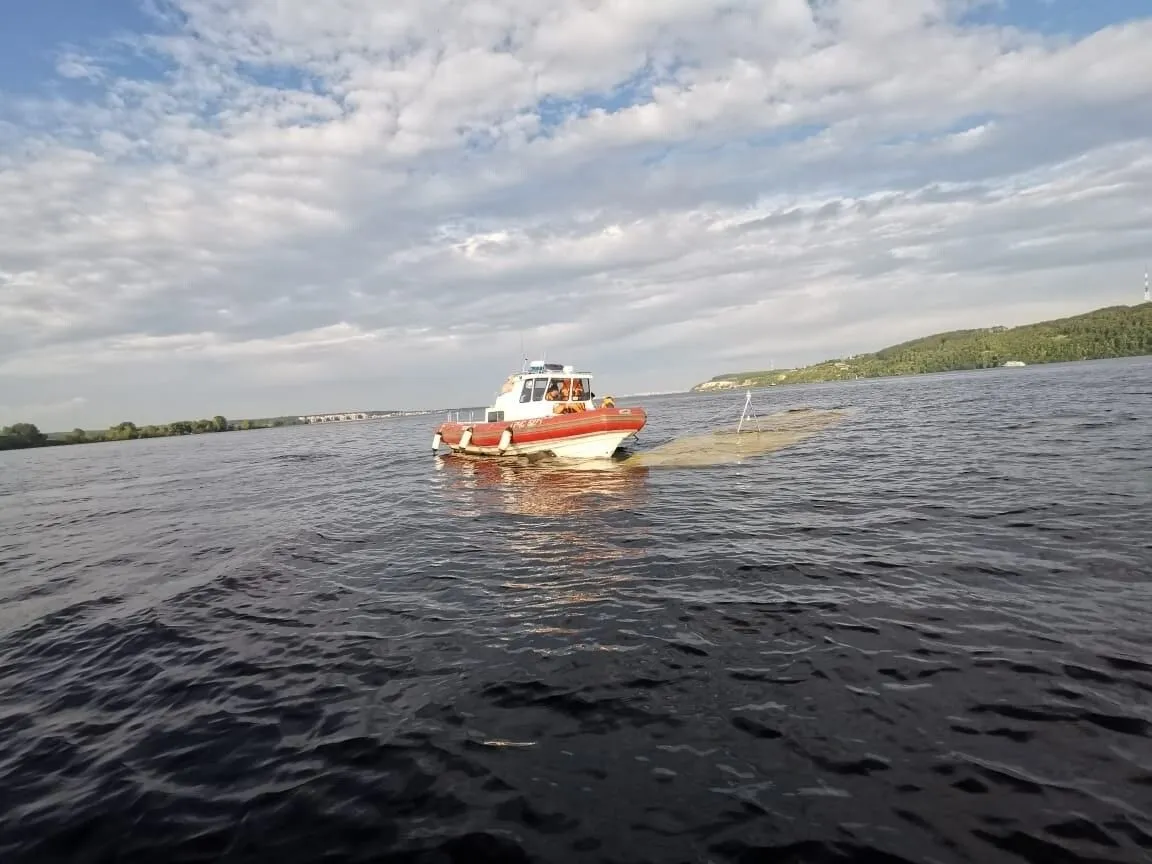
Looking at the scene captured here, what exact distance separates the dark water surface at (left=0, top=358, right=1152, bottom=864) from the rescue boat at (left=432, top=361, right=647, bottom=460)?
10619 millimetres

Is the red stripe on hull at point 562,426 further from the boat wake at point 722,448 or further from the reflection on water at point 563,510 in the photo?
the boat wake at point 722,448

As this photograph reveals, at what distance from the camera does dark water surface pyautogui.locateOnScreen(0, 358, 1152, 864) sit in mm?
3889

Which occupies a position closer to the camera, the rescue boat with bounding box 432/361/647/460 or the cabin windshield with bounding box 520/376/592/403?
the rescue boat with bounding box 432/361/647/460

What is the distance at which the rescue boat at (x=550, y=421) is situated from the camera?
2344cm

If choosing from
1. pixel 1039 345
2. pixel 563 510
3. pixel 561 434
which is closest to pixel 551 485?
pixel 563 510

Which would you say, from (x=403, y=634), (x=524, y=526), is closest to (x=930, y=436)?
(x=524, y=526)

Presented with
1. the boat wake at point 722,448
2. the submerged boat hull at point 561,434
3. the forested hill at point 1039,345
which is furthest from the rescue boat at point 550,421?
the forested hill at point 1039,345

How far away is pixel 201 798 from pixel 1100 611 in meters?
9.54

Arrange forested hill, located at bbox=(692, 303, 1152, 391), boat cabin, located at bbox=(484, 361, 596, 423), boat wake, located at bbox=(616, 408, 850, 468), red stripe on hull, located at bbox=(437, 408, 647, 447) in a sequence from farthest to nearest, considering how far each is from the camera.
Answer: forested hill, located at bbox=(692, 303, 1152, 391)
boat cabin, located at bbox=(484, 361, 596, 423)
red stripe on hull, located at bbox=(437, 408, 647, 447)
boat wake, located at bbox=(616, 408, 850, 468)

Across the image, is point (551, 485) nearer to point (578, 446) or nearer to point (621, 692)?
point (578, 446)

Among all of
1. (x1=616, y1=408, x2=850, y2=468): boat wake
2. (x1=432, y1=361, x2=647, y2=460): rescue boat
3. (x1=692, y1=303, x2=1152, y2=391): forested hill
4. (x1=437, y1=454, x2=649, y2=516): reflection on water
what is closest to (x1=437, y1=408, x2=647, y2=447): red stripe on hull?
(x1=432, y1=361, x2=647, y2=460): rescue boat

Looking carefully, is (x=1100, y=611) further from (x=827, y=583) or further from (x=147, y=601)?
(x=147, y=601)

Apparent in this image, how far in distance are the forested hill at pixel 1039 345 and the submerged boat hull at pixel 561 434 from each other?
6113 inches

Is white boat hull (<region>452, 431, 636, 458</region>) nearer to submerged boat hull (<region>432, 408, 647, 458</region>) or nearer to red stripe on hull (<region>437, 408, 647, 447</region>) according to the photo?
submerged boat hull (<region>432, 408, 647, 458</region>)
